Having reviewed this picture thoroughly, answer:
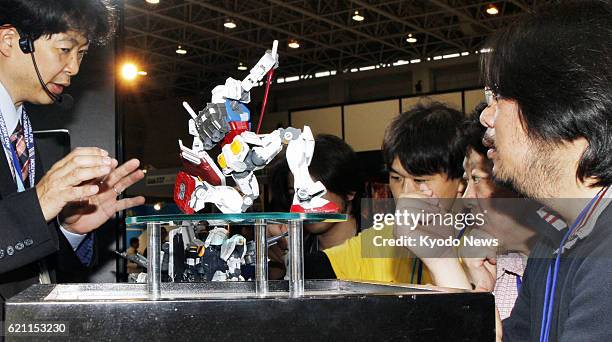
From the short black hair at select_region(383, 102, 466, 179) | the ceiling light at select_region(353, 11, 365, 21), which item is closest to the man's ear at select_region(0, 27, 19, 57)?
the short black hair at select_region(383, 102, 466, 179)

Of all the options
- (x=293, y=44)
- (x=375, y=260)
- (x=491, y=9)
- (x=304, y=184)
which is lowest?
(x=375, y=260)

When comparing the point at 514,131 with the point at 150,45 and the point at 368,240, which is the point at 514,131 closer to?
the point at 368,240

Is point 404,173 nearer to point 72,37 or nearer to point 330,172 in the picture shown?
point 330,172

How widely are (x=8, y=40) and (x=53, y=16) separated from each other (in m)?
0.10

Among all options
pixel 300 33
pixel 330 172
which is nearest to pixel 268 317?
pixel 330 172

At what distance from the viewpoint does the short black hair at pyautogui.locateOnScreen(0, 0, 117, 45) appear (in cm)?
145

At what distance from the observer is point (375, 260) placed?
2008mm

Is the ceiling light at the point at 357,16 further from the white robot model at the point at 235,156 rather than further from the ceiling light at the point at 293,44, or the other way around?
the white robot model at the point at 235,156

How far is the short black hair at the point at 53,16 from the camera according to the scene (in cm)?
145

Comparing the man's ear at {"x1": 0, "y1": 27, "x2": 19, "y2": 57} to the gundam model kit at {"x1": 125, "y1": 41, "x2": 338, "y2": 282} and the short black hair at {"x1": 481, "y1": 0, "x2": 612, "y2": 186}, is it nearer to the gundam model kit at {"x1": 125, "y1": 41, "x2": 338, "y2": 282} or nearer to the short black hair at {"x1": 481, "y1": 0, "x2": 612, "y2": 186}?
the gundam model kit at {"x1": 125, "y1": 41, "x2": 338, "y2": 282}


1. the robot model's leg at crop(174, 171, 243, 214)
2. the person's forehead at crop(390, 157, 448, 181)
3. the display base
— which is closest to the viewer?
the display base

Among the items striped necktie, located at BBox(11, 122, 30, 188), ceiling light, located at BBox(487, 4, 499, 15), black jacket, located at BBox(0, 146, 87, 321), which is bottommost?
black jacket, located at BBox(0, 146, 87, 321)

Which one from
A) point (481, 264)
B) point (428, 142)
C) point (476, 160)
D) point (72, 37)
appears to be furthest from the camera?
point (428, 142)

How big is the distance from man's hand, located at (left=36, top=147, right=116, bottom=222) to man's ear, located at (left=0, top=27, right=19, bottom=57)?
0.41 metres
